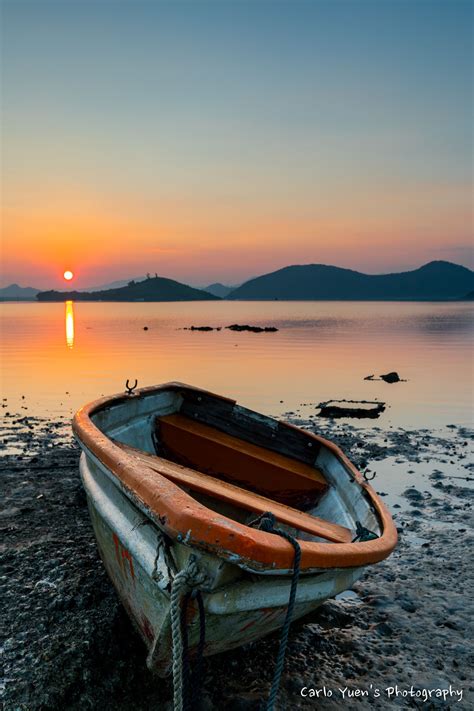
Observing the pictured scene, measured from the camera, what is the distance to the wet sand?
419 centimetres

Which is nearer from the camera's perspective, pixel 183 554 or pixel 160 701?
pixel 183 554

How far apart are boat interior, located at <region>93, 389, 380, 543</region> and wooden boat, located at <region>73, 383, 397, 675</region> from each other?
20mm

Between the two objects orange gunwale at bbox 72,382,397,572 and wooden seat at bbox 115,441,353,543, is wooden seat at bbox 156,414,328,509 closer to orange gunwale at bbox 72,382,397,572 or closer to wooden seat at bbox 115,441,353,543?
wooden seat at bbox 115,441,353,543

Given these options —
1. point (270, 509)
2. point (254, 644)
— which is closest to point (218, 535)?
point (270, 509)

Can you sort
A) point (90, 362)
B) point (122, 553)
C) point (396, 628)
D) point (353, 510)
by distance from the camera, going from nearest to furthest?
point (122, 553)
point (396, 628)
point (353, 510)
point (90, 362)

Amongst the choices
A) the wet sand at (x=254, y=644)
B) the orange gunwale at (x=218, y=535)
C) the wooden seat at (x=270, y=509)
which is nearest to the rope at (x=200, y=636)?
the orange gunwale at (x=218, y=535)

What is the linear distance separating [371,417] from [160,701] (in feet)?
42.3

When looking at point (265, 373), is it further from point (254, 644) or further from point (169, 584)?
point (169, 584)

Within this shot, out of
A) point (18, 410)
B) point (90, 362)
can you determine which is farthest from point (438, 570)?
point (90, 362)

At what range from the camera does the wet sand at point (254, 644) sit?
4191mm

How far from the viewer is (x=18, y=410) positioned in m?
16.3

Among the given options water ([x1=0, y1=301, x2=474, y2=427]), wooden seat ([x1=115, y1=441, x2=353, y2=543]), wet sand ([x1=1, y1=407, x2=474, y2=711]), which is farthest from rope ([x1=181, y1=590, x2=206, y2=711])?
water ([x1=0, y1=301, x2=474, y2=427])

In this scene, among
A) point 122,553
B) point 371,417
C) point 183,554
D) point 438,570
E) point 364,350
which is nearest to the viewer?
point 183,554

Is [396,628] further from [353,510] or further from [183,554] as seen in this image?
[183,554]
